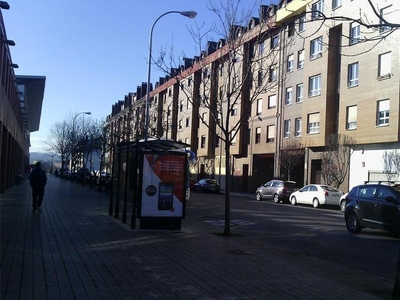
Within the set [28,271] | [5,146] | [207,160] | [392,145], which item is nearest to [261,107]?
[207,160]

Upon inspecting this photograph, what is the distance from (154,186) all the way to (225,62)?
Result: 471cm

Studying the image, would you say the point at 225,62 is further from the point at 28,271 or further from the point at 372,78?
the point at 372,78

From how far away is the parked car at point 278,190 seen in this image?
32625 mm

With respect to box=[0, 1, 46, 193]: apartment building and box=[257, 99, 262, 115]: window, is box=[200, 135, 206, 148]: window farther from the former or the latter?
box=[0, 1, 46, 193]: apartment building


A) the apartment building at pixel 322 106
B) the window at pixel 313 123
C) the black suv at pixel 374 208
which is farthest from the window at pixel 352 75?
the black suv at pixel 374 208

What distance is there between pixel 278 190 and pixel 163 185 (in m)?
21.2

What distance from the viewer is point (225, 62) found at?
1498 centimetres

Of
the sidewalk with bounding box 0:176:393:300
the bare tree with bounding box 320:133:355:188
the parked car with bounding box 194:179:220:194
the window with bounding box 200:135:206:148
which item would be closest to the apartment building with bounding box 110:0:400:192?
the bare tree with bounding box 320:133:355:188

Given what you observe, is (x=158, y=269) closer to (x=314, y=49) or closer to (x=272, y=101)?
(x=314, y=49)

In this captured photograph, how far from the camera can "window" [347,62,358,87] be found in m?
34.2

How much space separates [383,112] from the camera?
1233 inches

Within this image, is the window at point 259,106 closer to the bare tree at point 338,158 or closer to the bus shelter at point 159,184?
the bare tree at point 338,158

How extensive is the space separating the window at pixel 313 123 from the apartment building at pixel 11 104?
2090cm

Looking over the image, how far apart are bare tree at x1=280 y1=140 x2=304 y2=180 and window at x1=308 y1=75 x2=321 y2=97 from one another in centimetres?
415
